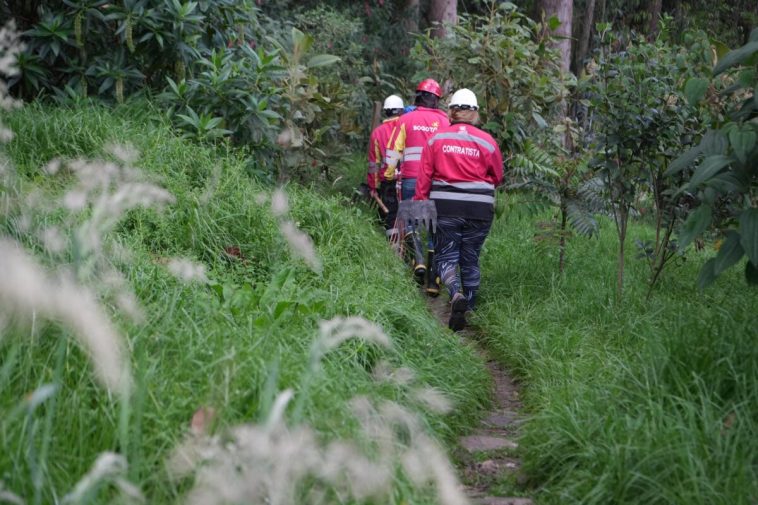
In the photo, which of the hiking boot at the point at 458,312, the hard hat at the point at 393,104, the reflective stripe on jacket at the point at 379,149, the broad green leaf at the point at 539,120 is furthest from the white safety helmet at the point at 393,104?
the hiking boot at the point at 458,312

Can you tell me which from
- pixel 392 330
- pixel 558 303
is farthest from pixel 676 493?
pixel 558 303

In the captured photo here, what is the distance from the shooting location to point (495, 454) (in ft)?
15.3

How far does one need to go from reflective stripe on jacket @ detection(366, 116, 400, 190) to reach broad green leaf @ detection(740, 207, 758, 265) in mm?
6236

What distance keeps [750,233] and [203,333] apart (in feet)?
7.90

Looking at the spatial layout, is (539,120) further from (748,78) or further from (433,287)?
(748,78)

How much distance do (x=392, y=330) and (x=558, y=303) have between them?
2147 mm

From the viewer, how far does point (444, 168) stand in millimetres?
7715

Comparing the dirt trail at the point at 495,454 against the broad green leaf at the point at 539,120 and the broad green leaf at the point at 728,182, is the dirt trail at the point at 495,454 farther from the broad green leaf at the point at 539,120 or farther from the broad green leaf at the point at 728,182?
the broad green leaf at the point at 539,120

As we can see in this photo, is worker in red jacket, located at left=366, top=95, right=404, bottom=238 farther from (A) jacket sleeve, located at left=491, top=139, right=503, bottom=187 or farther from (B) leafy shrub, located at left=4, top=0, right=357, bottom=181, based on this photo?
(A) jacket sleeve, located at left=491, top=139, right=503, bottom=187

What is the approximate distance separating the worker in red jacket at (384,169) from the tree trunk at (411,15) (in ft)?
31.6

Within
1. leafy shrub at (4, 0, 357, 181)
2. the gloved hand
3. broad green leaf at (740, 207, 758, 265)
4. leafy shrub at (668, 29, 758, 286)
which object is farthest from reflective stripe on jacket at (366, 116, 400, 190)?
broad green leaf at (740, 207, 758, 265)

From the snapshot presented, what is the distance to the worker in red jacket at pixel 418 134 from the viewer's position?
9562 mm

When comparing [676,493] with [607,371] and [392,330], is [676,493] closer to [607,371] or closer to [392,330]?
[607,371]

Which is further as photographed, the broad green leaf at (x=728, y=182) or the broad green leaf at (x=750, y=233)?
→ the broad green leaf at (x=728, y=182)
